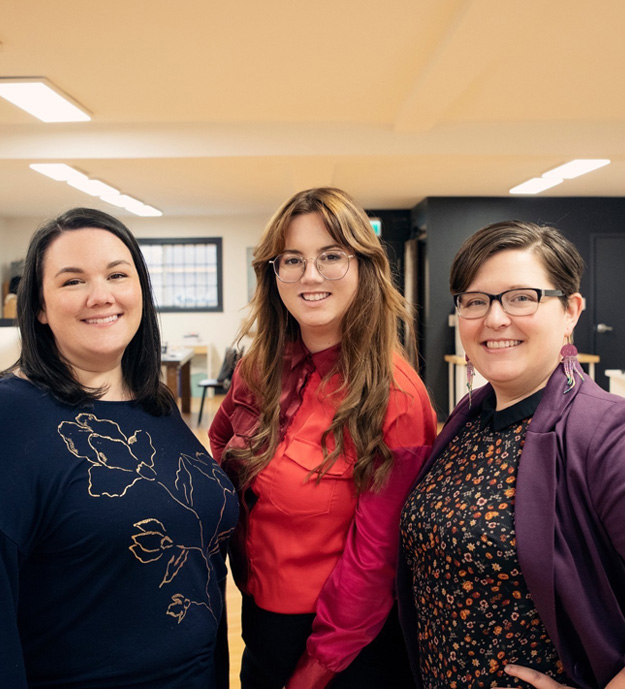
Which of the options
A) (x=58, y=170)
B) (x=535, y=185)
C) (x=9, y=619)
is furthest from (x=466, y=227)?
(x=9, y=619)

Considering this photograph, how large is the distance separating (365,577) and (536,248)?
2.67 feet

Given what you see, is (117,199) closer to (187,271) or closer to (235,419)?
(187,271)

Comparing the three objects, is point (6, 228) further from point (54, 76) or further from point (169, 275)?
point (54, 76)

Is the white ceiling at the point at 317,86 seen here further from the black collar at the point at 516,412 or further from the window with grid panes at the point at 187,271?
the window with grid panes at the point at 187,271

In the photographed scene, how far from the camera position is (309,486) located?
1.48m

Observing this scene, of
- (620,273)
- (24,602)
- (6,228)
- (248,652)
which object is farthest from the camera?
(6,228)

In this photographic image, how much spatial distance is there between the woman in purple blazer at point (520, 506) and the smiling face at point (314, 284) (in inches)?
10.5

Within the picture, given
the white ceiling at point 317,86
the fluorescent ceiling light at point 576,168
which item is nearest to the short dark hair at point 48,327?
the white ceiling at point 317,86

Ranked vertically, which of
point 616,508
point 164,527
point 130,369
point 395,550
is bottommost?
point 395,550

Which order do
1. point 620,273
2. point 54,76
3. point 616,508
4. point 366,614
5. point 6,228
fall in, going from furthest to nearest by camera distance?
point 6,228 → point 620,273 → point 54,76 → point 366,614 → point 616,508

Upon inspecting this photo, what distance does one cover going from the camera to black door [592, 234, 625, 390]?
8789 millimetres

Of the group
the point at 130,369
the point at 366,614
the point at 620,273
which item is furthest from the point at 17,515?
the point at 620,273

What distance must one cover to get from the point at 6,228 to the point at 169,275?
110 inches

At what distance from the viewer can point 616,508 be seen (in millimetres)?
1026
